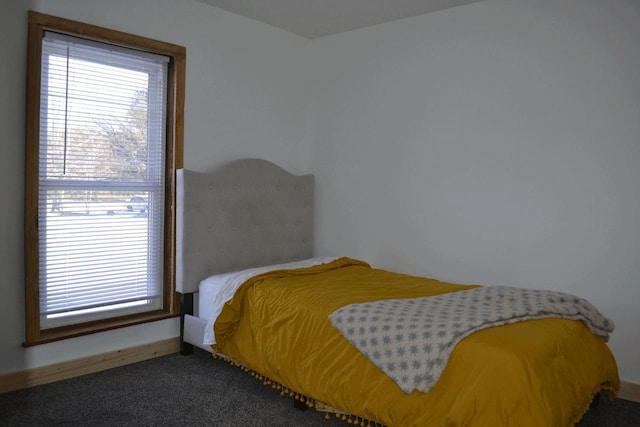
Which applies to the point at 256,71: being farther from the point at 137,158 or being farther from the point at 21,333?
the point at 21,333

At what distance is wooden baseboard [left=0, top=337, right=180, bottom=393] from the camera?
2.82 metres

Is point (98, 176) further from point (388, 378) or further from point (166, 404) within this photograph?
point (388, 378)

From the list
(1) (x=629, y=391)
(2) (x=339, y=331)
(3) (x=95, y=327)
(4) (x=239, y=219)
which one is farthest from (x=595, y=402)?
(3) (x=95, y=327)

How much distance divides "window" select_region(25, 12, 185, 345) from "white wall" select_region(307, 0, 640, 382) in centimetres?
143

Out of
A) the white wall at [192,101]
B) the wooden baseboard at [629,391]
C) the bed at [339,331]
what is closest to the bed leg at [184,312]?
the bed at [339,331]

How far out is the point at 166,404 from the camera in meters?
2.72

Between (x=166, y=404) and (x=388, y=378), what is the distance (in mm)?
1259

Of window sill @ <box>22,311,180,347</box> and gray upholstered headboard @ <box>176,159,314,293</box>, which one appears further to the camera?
gray upholstered headboard @ <box>176,159,314,293</box>

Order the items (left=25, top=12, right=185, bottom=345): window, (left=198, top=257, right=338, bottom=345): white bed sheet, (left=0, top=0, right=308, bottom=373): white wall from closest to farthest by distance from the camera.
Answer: (left=0, top=0, right=308, bottom=373): white wall, (left=25, top=12, right=185, bottom=345): window, (left=198, top=257, right=338, bottom=345): white bed sheet

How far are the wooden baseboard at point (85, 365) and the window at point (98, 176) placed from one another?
0.18 meters

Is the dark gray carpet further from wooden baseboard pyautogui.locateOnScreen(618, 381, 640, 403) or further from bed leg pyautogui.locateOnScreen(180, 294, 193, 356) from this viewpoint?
bed leg pyautogui.locateOnScreen(180, 294, 193, 356)

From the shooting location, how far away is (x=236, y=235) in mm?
3703

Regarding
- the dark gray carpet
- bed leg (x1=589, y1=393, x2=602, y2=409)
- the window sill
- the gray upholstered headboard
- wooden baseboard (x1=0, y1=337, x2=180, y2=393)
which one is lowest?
the dark gray carpet

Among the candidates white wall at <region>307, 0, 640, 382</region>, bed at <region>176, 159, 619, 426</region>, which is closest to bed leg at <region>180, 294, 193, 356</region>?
bed at <region>176, 159, 619, 426</region>
